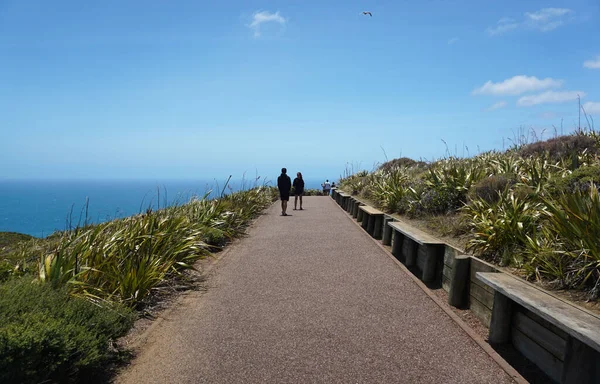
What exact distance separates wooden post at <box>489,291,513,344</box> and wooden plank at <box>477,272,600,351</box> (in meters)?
0.17

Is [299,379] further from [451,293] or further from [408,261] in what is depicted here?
[408,261]

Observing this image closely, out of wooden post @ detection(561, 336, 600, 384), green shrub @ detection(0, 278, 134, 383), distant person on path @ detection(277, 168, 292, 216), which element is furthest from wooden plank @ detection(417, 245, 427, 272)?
distant person on path @ detection(277, 168, 292, 216)

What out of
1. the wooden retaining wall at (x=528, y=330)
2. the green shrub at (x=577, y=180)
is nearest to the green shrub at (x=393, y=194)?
the green shrub at (x=577, y=180)

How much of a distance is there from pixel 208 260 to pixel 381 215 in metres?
4.85

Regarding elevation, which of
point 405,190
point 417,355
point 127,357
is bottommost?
point 127,357

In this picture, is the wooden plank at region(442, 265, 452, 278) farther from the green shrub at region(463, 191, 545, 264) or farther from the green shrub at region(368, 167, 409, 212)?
the green shrub at region(368, 167, 409, 212)

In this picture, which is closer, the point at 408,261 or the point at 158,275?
the point at 158,275

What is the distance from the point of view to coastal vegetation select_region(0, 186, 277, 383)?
2887 mm

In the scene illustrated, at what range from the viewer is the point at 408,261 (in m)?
7.64

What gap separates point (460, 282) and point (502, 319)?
1185 millimetres

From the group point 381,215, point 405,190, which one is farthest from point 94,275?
point 405,190

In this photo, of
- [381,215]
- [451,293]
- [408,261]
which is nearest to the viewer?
[451,293]

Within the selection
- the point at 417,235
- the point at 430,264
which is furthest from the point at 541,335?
the point at 417,235

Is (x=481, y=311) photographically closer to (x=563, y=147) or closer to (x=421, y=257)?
(x=421, y=257)
